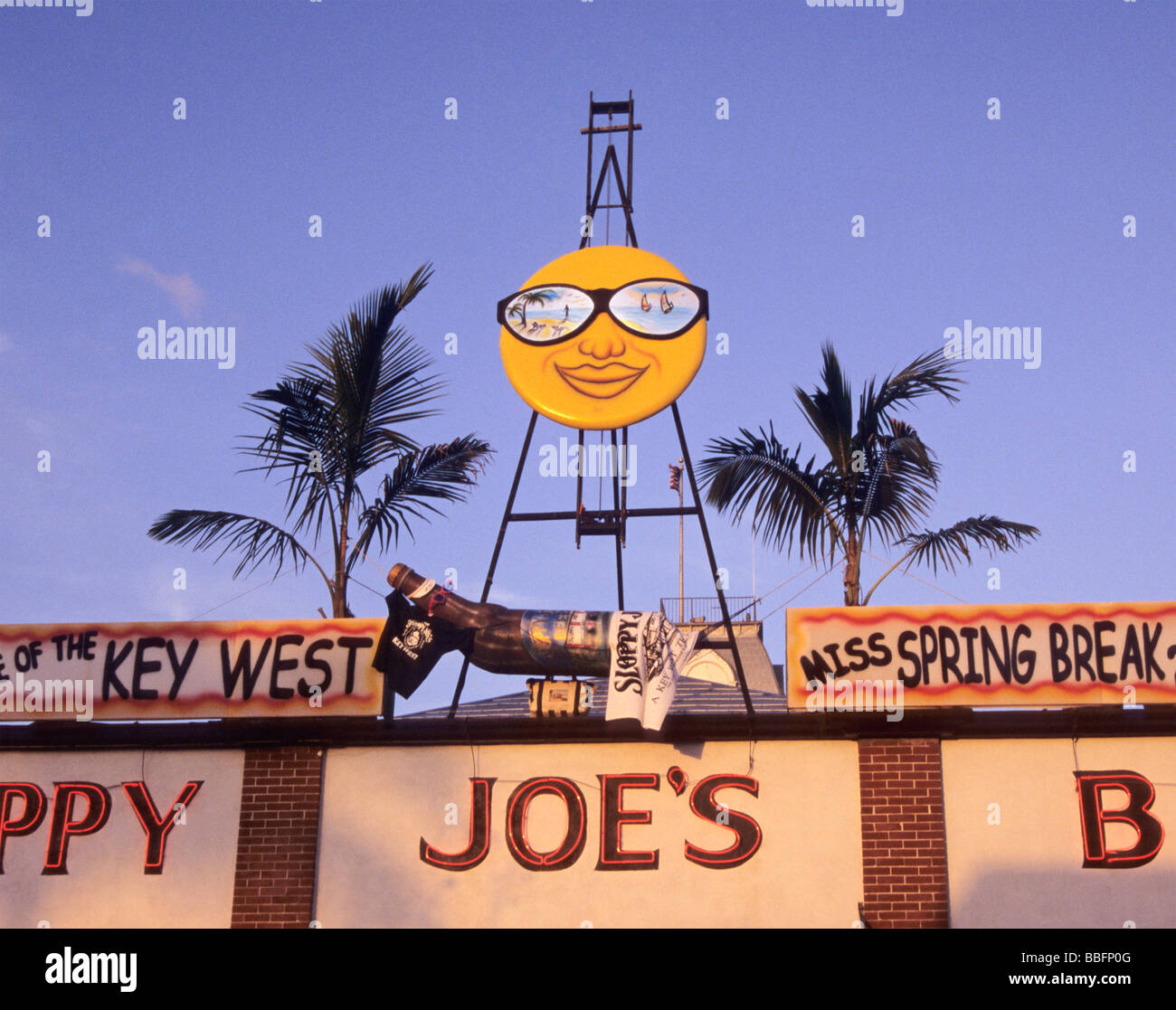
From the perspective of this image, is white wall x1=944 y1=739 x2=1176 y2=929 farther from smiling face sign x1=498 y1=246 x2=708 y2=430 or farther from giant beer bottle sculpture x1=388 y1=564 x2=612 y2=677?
smiling face sign x1=498 y1=246 x2=708 y2=430

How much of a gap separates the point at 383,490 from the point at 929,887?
801 cm

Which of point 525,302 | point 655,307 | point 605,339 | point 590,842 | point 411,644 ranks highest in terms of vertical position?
point 525,302

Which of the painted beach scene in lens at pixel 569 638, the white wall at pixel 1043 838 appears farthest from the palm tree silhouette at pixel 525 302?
the white wall at pixel 1043 838

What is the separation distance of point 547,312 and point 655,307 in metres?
1.36

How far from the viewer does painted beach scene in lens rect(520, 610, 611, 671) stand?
47.6 feet

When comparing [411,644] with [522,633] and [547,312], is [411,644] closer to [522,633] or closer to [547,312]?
[522,633]

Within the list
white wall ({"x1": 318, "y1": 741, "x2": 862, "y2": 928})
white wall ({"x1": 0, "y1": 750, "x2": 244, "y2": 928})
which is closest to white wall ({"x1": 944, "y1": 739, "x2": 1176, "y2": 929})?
white wall ({"x1": 318, "y1": 741, "x2": 862, "y2": 928})

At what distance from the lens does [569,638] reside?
14594 millimetres

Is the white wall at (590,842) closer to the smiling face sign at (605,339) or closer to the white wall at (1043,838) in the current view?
the white wall at (1043,838)

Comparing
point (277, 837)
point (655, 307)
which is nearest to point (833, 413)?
point (655, 307)

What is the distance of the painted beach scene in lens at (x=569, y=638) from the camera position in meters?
14.5

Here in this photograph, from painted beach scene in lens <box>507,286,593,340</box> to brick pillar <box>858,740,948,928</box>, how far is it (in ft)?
20.1
